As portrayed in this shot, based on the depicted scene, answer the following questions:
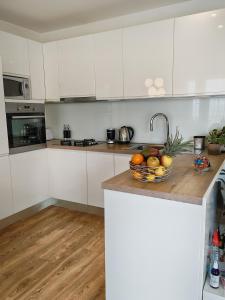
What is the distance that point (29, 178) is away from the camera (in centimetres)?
299

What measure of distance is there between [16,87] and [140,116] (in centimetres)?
152

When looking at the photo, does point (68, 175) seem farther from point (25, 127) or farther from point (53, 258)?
point (53, 258)

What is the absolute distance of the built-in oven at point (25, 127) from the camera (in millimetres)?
2725

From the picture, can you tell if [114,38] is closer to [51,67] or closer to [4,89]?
[51,67]

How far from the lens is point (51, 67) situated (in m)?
3.19

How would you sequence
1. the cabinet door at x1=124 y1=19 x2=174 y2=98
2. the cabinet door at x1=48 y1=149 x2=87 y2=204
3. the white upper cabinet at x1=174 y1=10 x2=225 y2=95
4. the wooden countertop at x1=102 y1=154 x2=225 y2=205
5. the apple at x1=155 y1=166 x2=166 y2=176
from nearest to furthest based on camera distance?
the wooden countertop at x1=102 y1=154 x2=225 y2=205 < the apple at x1=155 y1=166 x2=166 y2=176 < the white upper cabinet at x1=174 y1=10 x2=225 y2=95 < the cabinet door at x1=124 y1=19 x2=174 y2=98 < the cabinet door at x1=48 y1=149 x2=87 y2=204

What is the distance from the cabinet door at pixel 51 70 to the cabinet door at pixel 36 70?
6 cm

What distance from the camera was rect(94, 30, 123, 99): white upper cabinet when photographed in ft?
8.93

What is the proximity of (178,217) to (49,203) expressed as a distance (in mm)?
2532

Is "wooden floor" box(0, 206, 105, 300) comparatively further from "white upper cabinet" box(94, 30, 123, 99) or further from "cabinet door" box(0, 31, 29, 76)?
"cabinet door" box(0, 31, 29, 76)

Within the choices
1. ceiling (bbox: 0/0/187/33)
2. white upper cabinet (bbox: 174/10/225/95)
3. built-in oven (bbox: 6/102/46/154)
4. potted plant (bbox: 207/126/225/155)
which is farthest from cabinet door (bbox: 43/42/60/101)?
potted plant (bbox: 207/126/225/155)

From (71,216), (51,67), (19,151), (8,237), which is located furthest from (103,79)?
(8,237)

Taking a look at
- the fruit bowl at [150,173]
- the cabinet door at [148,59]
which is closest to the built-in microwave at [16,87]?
the cabinet door at [148,59]

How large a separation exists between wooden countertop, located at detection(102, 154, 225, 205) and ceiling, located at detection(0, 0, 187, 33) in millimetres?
2043
